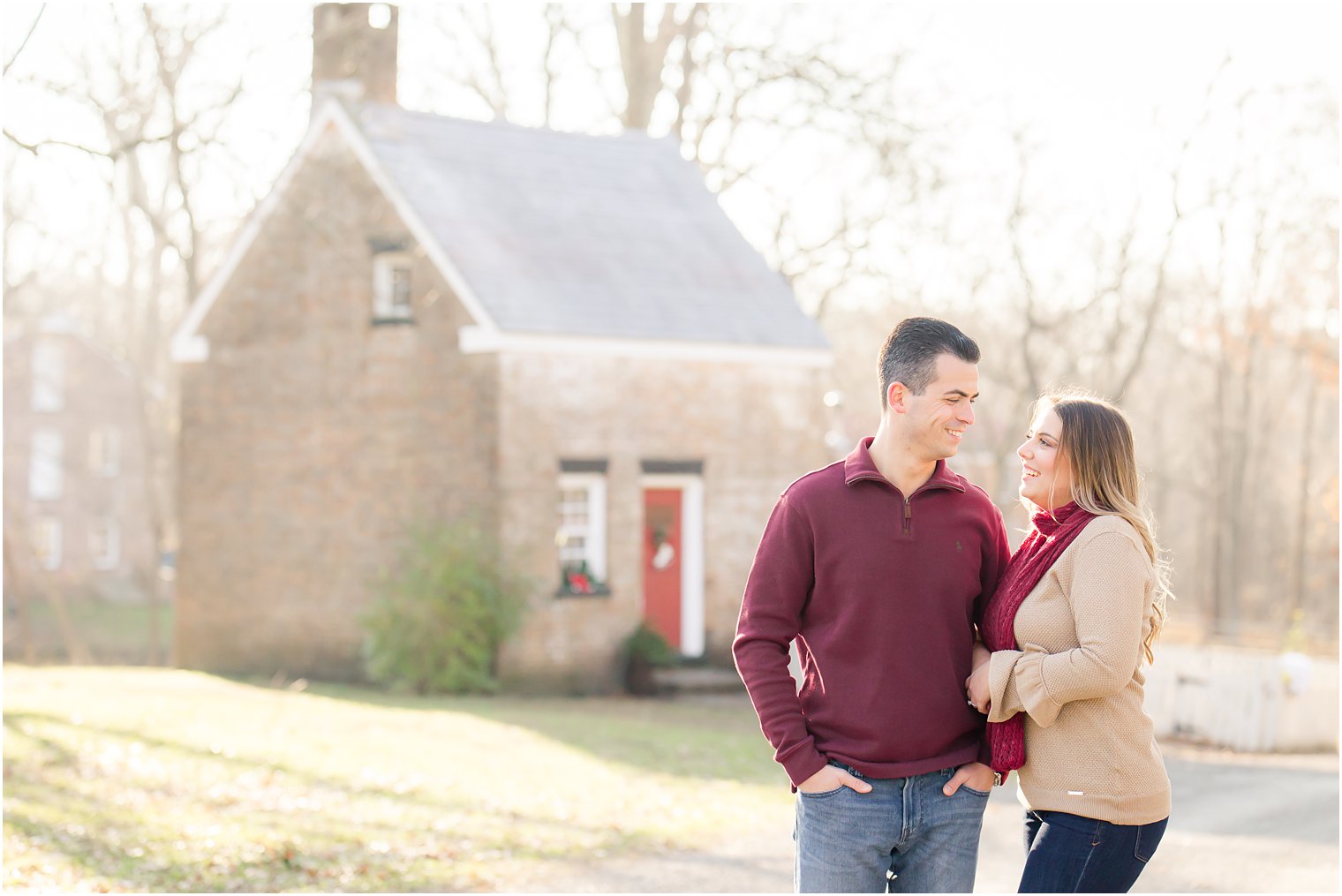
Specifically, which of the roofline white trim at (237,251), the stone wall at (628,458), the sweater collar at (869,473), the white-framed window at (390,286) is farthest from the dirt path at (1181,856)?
the roofline white trim at (237,251)

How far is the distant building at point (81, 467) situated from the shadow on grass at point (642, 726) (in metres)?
34.1

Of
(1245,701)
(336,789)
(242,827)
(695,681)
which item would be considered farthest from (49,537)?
(242,827)

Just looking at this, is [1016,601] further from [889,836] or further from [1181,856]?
A: [1181,856]

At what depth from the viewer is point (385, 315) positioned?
20.3m

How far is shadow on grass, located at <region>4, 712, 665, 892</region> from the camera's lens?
26.8 ft

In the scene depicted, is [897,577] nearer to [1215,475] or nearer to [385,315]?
[385,315]

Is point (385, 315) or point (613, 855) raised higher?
point (385, 315)

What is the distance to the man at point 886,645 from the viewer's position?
3941 mm

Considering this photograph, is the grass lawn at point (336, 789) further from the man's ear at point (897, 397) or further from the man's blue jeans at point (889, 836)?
the man's ear at point (897, 397)

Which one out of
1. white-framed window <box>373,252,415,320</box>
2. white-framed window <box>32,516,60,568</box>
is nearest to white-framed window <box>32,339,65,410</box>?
white-framed window <box>32,516,60,568</box>

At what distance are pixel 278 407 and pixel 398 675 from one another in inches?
183

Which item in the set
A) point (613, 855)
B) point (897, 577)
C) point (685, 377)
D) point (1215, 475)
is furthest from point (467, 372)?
point (1215, 475)

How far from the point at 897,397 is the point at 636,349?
52.7 feet

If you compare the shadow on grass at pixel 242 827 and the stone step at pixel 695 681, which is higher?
the shadow on grass at pixel 242 827
